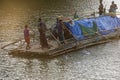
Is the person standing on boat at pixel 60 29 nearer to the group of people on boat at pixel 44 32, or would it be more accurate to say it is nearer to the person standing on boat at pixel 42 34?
the group of people on boat at pixel 44 32

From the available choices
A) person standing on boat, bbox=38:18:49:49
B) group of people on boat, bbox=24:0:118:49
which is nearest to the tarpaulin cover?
group of people on boat, bbox=24:0:118:49

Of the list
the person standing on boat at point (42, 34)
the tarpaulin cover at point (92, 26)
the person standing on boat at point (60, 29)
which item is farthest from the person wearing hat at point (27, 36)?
the tarpaulin cover at point (92, 26)

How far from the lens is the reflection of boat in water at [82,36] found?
24.5 metres

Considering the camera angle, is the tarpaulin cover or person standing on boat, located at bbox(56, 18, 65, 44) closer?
person standing on boat, located at bbox(56, 18, 65, 44)

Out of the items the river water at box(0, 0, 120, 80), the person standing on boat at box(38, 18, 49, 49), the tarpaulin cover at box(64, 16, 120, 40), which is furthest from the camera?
the tarpaulin cover at box(64, 16, 120, 40)

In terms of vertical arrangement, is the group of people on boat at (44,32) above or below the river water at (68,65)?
above

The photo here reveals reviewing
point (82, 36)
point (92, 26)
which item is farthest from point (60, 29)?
point (92, 26)

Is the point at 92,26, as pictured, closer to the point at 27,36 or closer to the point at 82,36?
the point at 82,36

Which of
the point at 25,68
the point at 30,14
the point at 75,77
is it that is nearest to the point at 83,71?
the point at 75,77

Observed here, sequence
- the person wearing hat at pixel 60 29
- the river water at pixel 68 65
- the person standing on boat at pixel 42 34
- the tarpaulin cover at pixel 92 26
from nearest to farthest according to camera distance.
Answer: the river water at pixel 68 65 < the person standing on boat at pixel 42 34 < the person wearing hat at pixel 60 29 < the tarpaulin cover at pixel 92 26

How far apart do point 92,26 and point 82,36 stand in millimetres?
1449

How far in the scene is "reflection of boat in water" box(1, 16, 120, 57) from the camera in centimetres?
2446

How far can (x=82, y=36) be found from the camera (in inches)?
1065

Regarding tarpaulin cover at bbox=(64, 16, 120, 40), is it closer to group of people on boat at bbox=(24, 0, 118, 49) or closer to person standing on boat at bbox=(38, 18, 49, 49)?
group of people on boat at bbox=(24, 0, 118, 49)
